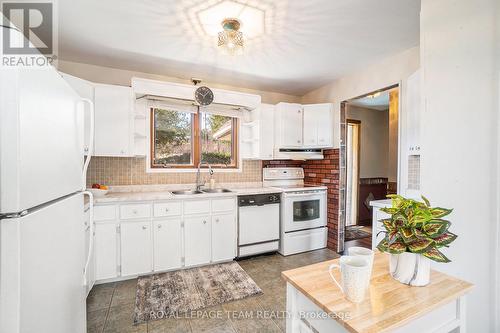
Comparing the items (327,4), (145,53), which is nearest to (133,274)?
(145,53)

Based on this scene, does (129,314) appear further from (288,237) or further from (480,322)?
(480,322)

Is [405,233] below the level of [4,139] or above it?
below

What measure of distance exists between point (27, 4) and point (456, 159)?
3253mm

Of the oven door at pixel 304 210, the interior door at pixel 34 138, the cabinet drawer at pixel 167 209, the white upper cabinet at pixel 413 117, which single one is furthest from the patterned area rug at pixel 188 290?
the white upper cabinet at pixel 413 117

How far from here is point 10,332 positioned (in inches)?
25.8

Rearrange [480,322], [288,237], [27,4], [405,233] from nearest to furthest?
[405,233] → [480,322] → [27,4] → [288,237]

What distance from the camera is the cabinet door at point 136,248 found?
2.46m

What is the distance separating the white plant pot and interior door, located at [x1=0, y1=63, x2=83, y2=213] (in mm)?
1387

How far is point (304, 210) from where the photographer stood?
11.1 feet

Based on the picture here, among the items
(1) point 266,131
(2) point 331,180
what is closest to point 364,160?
(2) point 331,180

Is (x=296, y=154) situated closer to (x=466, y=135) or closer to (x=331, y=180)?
(x=331, y=180)

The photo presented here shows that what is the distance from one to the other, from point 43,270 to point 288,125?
10.6ft

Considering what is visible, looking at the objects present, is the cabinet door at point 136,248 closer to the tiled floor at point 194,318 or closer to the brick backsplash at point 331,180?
the tiled floor at point 194,318

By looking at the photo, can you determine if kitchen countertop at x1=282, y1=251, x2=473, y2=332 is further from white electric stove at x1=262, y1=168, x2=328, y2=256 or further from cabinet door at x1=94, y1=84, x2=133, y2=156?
cabinet door at x1=94, y1=84, x2=133, y2=156
